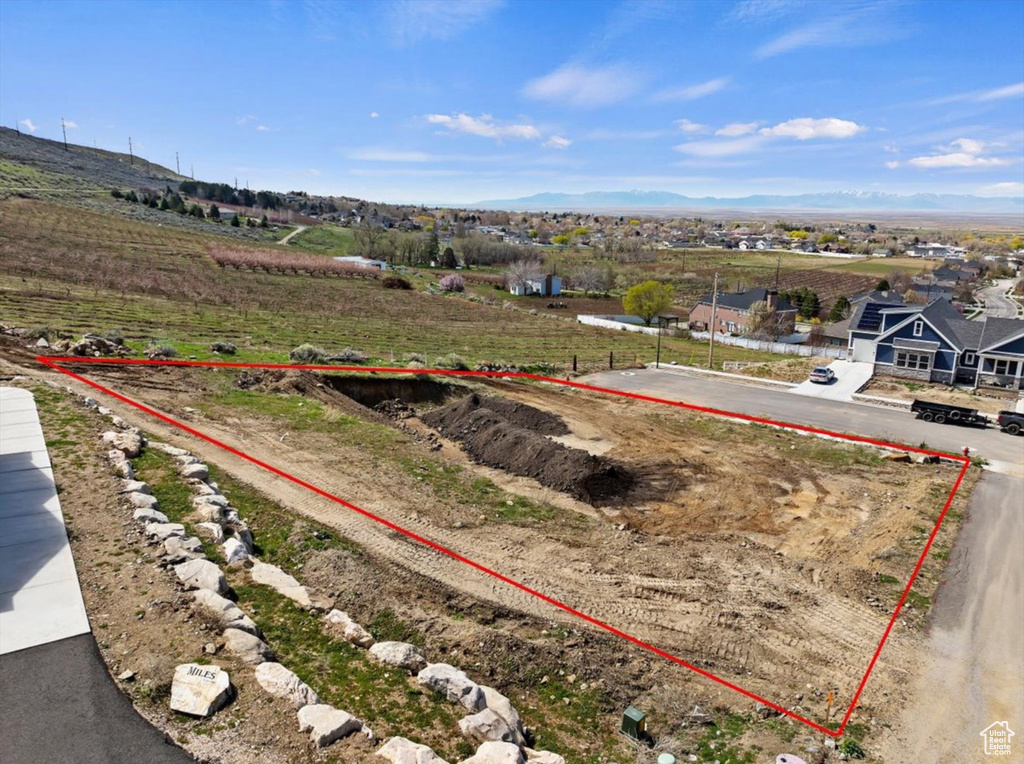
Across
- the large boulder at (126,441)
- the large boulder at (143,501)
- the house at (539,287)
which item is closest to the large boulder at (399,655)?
the large boulder at (143,501)

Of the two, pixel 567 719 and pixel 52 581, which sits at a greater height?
pixel 52 581

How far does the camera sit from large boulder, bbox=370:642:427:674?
28.7 feet

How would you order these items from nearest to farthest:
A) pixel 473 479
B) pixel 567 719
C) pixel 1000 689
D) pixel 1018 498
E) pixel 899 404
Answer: pixel 567 719, pixel 1000 689, pixel 473 479, pixel 1018 498, pixel 899 404

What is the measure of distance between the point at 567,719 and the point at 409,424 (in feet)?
54.8

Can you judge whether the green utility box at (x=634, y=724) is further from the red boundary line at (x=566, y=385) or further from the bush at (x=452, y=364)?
the bush at (x=452, y=364)

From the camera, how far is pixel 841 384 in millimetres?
35531

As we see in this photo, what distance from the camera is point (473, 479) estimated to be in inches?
719

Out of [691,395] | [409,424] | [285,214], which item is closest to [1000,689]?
[409,424]

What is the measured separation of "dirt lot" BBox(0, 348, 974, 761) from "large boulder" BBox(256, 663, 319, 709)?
2528 mm

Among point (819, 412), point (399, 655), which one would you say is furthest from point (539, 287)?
point (399, 655)

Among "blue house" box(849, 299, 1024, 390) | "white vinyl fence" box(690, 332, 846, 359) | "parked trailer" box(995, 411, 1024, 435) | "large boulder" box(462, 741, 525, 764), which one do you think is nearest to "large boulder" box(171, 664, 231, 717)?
"large boulder" box(462, 741, 525, 764)

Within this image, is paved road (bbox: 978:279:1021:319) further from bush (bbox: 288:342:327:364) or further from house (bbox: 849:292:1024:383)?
bush (bbox: 288:342:327:364)

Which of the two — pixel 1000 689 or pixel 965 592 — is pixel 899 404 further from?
pixel 1000 689

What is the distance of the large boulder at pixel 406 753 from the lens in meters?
6.68
